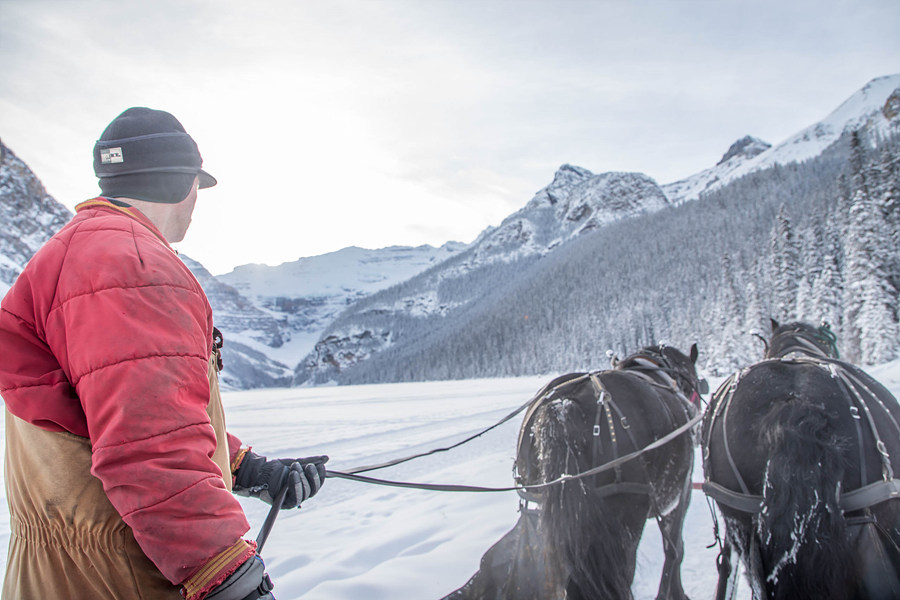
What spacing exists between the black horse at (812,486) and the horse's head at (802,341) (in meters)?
0.86

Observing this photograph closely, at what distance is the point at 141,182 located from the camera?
5.40 ft

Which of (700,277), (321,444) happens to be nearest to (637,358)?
(321,444)

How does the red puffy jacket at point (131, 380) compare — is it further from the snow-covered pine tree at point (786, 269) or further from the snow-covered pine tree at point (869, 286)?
the snow-covered pine tree at point (786, 269)

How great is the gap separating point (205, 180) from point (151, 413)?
1.14 meters

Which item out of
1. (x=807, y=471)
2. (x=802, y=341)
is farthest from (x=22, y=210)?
(x=807, y=471)

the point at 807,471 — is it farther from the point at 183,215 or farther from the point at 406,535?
the point at 406,535

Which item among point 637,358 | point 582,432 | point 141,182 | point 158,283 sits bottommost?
point 582,432

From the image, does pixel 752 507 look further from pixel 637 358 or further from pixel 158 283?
pixel 158 283

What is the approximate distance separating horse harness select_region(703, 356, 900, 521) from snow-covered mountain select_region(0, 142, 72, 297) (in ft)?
711

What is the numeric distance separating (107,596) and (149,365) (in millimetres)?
651

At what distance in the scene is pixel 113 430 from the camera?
3.67ft

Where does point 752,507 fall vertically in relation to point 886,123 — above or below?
below

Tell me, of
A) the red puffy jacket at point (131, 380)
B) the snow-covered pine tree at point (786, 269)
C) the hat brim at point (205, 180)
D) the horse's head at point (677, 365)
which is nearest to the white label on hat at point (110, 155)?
the hat brim at point (205, 180)

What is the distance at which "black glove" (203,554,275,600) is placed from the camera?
1.21 meters
